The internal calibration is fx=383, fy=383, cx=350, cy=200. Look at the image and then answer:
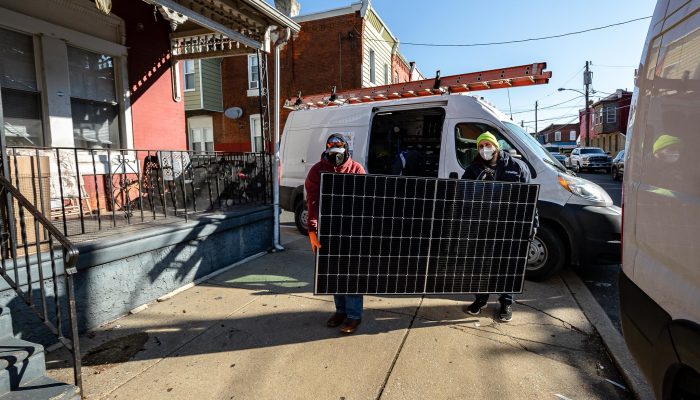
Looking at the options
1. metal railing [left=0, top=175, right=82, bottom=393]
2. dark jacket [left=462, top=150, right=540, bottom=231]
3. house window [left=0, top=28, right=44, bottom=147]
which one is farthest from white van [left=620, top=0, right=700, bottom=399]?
house window [left=0, top=28, right=44, bottom=147]

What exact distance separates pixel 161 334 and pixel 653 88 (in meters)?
3.96

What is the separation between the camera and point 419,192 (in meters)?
3.17

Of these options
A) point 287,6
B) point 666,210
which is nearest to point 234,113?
point 287,6

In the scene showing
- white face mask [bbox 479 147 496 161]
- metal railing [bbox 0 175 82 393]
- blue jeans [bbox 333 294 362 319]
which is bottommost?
blue jeans [bbox 333 294 362 319]

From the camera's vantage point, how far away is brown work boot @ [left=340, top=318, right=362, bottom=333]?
134 inches

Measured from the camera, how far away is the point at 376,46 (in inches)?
641

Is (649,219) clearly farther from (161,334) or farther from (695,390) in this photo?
(161,334)

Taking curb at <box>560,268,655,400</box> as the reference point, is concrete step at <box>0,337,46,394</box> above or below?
above

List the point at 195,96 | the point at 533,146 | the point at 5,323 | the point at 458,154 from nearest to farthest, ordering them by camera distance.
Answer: the point at 5,323 < the point at 533,146 < the point at 458,154 < the point at 195,96

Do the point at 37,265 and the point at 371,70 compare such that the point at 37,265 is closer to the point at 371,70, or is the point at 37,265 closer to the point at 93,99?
the point at 93,99

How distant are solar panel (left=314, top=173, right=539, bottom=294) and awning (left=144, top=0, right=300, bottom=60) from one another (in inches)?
123

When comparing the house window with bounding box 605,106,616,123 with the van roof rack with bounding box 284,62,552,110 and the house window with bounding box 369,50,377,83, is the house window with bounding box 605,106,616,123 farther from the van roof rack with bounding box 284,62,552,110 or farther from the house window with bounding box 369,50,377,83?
the van roof rack with bounding box 284,62,552,110

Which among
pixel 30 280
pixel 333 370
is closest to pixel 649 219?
pixel 333 370

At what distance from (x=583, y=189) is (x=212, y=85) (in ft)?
51.8
